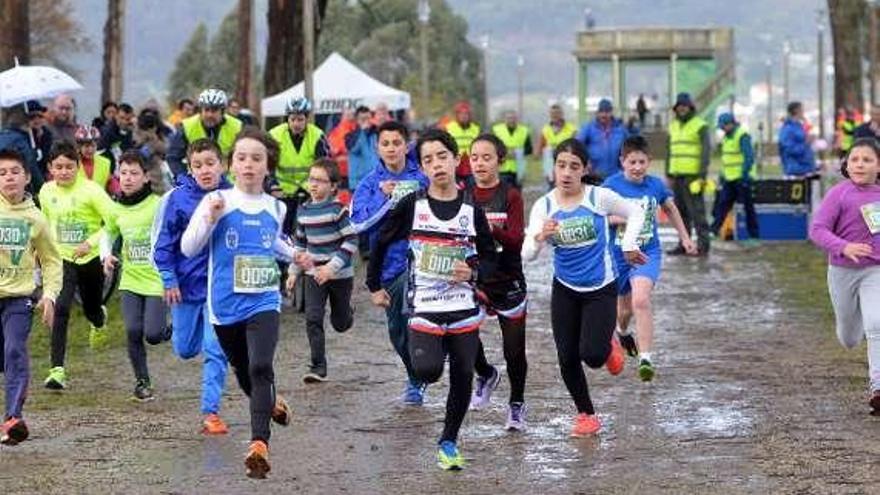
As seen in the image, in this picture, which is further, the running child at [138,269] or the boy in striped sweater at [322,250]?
the boy in striped sweater at [322,250]

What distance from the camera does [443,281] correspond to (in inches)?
411

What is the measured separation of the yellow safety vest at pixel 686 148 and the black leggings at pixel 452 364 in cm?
1574

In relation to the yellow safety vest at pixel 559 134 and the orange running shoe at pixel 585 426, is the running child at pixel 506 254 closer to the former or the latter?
the orange running shoe at pixel 585 426

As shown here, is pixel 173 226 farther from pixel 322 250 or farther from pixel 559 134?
pixel 559 134

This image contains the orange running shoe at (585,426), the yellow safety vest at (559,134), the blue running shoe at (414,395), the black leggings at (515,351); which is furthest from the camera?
the yellow safety vest at (559,134)

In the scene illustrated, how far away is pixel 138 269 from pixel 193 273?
166 cm

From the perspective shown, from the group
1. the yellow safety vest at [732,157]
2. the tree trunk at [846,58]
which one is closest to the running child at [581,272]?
the yellow safety vest at [732,157]

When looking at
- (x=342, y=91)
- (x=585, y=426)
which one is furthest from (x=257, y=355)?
(x=342, y=91)

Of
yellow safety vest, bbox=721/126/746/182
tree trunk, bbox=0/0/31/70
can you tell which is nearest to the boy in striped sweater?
tree trunk, bbox=0/0/31/70

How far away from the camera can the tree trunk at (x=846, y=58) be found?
50.5 metres

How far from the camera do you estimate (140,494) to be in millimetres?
9930

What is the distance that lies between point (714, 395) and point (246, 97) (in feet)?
98.4

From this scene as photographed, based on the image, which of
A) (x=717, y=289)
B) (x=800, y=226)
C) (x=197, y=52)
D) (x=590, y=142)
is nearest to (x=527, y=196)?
(x=800, y=226)

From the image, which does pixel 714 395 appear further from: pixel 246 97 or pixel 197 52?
pixel 197 52
